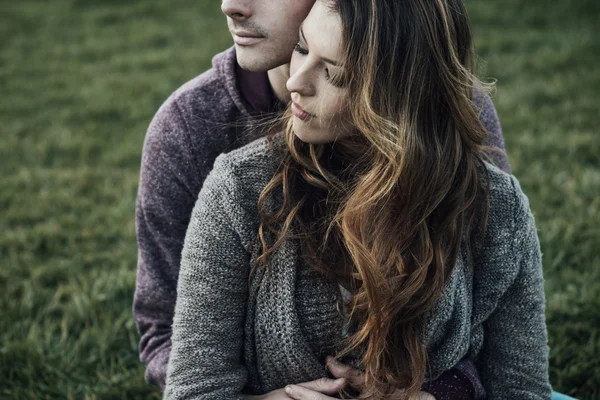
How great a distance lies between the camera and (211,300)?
6.07 ft

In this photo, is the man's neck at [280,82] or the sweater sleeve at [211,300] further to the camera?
the man's neck at [280,82]

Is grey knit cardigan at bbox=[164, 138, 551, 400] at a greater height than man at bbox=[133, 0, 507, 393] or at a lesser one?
lesser

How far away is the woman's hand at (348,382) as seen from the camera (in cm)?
190

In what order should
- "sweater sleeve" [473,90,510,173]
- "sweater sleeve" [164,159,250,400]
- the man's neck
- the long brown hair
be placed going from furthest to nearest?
"sweater sleeve" [473,90,510,173]
the man's neck
"sweater sleeve" [164,159,250,400]
the long brown hair

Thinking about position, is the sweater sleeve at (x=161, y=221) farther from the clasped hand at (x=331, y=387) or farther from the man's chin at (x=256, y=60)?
the clasped hand at (x=331, y=387)

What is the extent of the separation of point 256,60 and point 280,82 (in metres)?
0.21

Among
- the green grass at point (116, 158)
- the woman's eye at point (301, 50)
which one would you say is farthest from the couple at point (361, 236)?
the green grass at point (116, 158)

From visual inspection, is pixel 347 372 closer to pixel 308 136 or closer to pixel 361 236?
pixel 361 236

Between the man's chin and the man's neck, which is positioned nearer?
the man's chin

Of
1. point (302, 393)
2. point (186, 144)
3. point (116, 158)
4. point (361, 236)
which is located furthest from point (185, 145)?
point (116, 158)

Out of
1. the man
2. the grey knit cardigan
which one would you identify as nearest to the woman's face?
the grey knit cardigan

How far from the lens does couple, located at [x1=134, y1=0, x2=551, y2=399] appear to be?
175cm

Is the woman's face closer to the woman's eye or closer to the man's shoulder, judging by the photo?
the woman's eye

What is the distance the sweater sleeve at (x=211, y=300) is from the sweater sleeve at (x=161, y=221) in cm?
38
